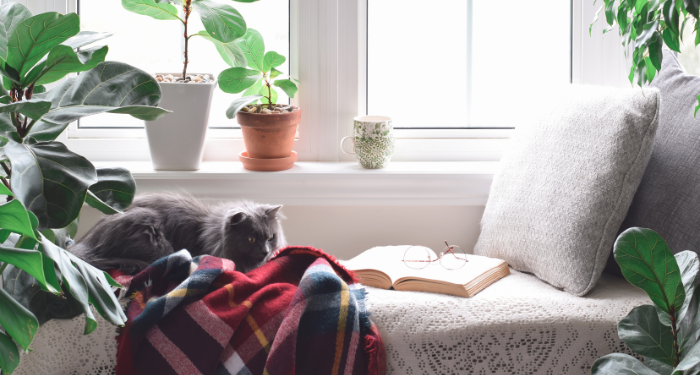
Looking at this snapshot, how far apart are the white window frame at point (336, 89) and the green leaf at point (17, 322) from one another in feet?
4.16

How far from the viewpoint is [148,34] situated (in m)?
1.74

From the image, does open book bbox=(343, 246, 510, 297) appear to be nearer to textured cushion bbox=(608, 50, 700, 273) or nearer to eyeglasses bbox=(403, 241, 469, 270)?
eyeglasses bbox=(403, 241, 469, 270)

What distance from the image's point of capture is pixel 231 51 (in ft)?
5.06

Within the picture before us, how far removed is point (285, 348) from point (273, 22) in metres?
1.16

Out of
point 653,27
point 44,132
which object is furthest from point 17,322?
point 653,27

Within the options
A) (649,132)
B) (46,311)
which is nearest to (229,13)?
(46,311)

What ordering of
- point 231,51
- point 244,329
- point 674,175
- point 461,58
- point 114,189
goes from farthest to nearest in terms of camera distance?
1. point 461,58
2. point 231,51
3. point 674,175
4. point 244,329
5. point 114,189

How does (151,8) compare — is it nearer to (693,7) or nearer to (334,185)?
(334,185)

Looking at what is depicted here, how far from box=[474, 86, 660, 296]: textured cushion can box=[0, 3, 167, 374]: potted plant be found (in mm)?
921

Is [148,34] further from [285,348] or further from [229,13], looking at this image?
[285,348]

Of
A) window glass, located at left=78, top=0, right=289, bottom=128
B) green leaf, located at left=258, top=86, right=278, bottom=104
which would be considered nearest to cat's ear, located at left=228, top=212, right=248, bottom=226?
green leaf, located at left=258, top=86, right=278, bottom=104

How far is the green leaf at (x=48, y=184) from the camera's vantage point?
657mm

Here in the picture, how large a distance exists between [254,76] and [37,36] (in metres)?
0.86

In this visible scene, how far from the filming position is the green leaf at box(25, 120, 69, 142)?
81 cm
